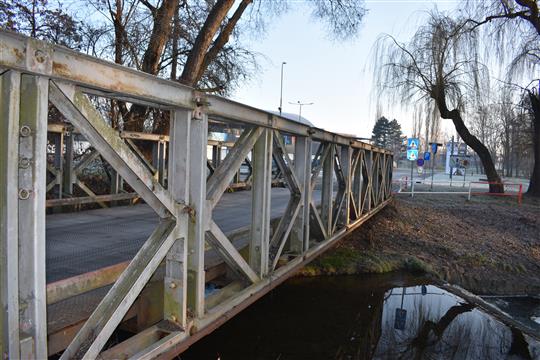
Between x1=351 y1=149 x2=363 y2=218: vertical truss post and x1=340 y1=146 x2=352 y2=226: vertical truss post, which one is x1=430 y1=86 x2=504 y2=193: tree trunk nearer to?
x1=351 y1=149 x2=363 y2=218: vertical truss post

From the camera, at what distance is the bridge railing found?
1.69 m

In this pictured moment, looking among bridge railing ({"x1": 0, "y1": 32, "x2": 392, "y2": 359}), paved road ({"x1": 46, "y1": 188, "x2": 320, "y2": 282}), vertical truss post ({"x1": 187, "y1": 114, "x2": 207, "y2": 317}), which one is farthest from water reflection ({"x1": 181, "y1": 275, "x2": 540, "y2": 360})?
vertical truss post ({"x1": 187, "y1": 114, "x2": 207, "y2": 317})

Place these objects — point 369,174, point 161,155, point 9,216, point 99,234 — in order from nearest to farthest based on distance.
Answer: point 9,216, point 99,234, point 369,174, point 161,155

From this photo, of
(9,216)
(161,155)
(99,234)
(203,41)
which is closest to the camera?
(9,216)

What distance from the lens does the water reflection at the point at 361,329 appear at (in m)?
5.04

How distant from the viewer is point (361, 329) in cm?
571

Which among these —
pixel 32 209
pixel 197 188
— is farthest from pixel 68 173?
pixel 32 209

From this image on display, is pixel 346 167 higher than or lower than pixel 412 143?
lower

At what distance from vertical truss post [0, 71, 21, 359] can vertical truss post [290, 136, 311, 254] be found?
331cm

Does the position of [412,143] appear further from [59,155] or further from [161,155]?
[59,155]

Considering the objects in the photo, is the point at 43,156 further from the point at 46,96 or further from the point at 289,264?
the point at 289,264

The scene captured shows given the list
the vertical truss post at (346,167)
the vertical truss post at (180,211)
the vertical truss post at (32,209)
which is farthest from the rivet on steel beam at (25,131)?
the vertical truss post at (346,167)

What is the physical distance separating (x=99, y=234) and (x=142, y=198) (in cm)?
336

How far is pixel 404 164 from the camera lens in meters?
89.2
